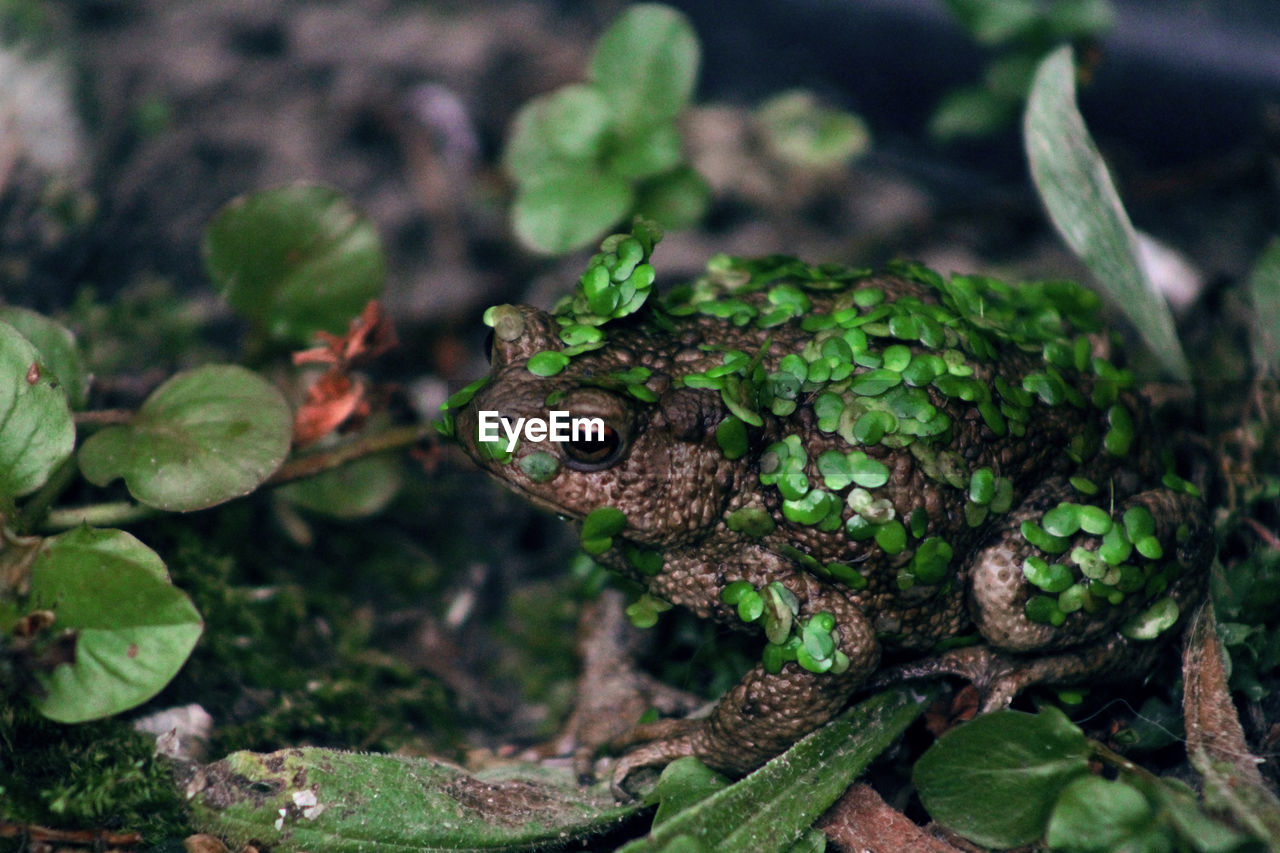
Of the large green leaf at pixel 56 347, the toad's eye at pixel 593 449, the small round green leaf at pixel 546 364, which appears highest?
the small round green leaf at pixel 546 364

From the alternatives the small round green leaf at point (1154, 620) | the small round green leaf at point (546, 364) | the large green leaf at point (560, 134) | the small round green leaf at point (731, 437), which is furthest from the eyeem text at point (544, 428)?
the large green leaf at point (560, 134)

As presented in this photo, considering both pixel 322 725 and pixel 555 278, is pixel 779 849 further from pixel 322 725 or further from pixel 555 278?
pixel 555 278

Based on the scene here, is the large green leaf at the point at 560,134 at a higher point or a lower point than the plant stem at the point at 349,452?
higher

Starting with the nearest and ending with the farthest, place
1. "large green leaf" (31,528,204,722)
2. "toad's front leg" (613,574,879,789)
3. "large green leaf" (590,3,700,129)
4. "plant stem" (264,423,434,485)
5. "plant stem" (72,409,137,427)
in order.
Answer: "large green leaf" (31,528,204,722) → "toad's front leg" (613,574,879,789) → "plant stem" (72,409,137,427) → "plant stem" (264,423,434,485) → "large green leaf" (590,3,700,129)

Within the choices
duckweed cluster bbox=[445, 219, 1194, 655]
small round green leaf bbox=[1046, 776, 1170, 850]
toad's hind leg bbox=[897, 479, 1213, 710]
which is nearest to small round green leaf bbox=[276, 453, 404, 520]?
duckweed cluster bbox=[445, 219, 1194, 655]

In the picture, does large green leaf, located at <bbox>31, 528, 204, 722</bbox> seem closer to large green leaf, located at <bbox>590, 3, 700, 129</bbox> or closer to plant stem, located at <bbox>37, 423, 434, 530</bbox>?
plant stem, located at <bbox>37, 423, 434, 530</bbox>

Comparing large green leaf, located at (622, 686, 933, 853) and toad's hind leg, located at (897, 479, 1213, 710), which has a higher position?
toad's hind leg, located at (897, 479, 1213, 710)

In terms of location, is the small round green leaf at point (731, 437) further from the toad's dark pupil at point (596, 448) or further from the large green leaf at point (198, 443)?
the large green leaf at point (198, 443)
